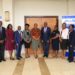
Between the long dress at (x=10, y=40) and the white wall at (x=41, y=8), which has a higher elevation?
the white wall at (x=41, y=8)

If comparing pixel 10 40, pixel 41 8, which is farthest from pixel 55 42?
pixel 41 8

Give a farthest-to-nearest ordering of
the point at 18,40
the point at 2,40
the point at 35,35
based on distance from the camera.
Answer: the point at 35,35 < the point at 18,40 < the point at 2,40

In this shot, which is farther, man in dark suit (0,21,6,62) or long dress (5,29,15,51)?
long dress (5,29,15,51)

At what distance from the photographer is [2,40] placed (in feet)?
31.5

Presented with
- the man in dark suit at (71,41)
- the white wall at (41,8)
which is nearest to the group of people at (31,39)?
the man in dark suit at (71,41)

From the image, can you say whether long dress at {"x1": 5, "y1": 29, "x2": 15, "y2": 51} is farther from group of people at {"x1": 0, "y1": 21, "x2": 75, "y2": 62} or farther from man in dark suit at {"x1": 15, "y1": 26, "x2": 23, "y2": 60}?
man in dark suit at {"x1": 15, "y1": 26, "x2": 23, "y2": 60}

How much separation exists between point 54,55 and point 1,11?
3.34 m

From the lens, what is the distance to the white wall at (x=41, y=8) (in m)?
12.1

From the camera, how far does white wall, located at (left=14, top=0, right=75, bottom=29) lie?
1208 cm

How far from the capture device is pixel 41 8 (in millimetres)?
12117

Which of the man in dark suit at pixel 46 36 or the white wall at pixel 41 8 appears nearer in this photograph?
the man in dark suit at pixel 46 36

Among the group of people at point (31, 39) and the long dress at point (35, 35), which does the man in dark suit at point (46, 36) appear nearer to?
the group of people at point (31, 39)

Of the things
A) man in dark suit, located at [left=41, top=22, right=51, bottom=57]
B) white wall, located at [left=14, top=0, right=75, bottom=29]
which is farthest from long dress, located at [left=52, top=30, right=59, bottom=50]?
white wall, located at [left=14, top=0, right=75, bottom=29]

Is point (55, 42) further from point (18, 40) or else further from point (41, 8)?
point (41, 8)
